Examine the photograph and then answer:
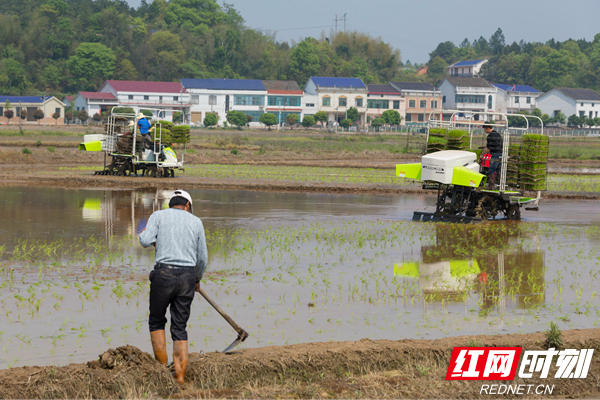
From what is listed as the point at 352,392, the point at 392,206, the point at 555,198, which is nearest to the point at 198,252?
the point at 352,392

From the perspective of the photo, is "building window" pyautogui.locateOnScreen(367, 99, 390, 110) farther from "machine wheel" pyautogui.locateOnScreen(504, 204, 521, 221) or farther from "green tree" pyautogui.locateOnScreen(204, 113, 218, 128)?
"machine wheel" pyautogui.locateOnScreen(504, 204, 521, 221)

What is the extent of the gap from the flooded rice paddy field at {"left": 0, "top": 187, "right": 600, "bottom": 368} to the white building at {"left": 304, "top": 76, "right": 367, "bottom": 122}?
270ft

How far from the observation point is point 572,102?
107m

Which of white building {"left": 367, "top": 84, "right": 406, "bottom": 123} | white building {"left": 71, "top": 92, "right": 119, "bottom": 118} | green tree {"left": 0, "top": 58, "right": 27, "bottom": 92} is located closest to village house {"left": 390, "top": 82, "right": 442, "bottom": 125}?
white building {"left": 367, "top": 84, "right": 406, "bottom": 123}

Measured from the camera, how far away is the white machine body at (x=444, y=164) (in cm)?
1584

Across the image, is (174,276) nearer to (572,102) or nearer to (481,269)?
(481,269)

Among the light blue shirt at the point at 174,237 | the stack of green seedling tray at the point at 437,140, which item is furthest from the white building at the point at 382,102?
the light blue shirt at the point at 174,237

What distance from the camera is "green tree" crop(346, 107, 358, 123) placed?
315 ft

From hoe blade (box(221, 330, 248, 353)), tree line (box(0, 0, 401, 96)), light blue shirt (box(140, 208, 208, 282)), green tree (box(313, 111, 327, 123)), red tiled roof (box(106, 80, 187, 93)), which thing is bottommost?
hoe blade (box(221, 330, 248, 353))

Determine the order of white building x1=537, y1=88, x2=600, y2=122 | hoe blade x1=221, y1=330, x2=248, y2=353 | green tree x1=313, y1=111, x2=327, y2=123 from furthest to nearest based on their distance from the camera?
1. white building x1=537, y1=88, x2=600, y2=122
2. green tree x1=313, y1=111, x2=327, y2=123
3. hoe blade x1=221, y1=330, x2=248, y2=353

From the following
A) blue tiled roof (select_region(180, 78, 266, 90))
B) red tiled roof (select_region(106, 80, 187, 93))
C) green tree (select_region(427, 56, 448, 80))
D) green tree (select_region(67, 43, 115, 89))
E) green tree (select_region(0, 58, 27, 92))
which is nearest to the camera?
red tiled roof (select_region(106, 80, 187, 93))

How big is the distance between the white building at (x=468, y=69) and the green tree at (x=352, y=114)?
5587 centimetres

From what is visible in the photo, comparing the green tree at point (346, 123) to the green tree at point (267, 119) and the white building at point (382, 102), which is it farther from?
the green tree at point (267, 119)

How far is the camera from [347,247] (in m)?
12.9
